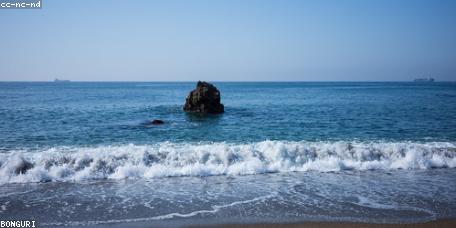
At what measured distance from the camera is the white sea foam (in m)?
12.8

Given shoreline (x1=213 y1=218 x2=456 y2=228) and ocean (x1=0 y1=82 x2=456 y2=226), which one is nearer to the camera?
shoreline (x1=213 y1=218 x2=456 y2=228)

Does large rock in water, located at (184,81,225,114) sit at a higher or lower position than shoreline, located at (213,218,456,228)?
higher

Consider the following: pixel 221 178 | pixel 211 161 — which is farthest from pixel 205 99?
pixel 221 178

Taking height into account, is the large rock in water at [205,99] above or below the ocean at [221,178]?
above

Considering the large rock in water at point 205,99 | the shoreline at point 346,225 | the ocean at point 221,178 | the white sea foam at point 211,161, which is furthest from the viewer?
the large rock in water at point 205,99

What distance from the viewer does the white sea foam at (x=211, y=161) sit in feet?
42.1

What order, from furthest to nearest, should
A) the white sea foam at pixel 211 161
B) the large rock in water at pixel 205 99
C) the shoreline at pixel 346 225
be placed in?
the large rock in water at pixel 205 99
the white sea foam at pixel 211 161
the shoreline at pixel 346 225

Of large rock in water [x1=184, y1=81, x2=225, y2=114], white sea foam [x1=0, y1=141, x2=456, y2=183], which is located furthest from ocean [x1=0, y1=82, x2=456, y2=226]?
large rock in water [x1=184, y1=81, x2=225, y2=114]

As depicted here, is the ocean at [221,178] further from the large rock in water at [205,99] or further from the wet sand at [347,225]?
the large rock in water at [205,99]

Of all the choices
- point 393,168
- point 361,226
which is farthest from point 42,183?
point 393,168

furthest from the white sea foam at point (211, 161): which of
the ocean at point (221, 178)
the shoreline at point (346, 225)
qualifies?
the shoreline at point (346, 225)

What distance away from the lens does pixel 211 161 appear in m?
14.3

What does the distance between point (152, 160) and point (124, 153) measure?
129 cm

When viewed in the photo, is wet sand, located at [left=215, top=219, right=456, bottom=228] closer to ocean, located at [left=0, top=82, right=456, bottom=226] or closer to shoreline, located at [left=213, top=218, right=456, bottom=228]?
shoreline, located at [left=213, top=218, right=456, bottom=228]
